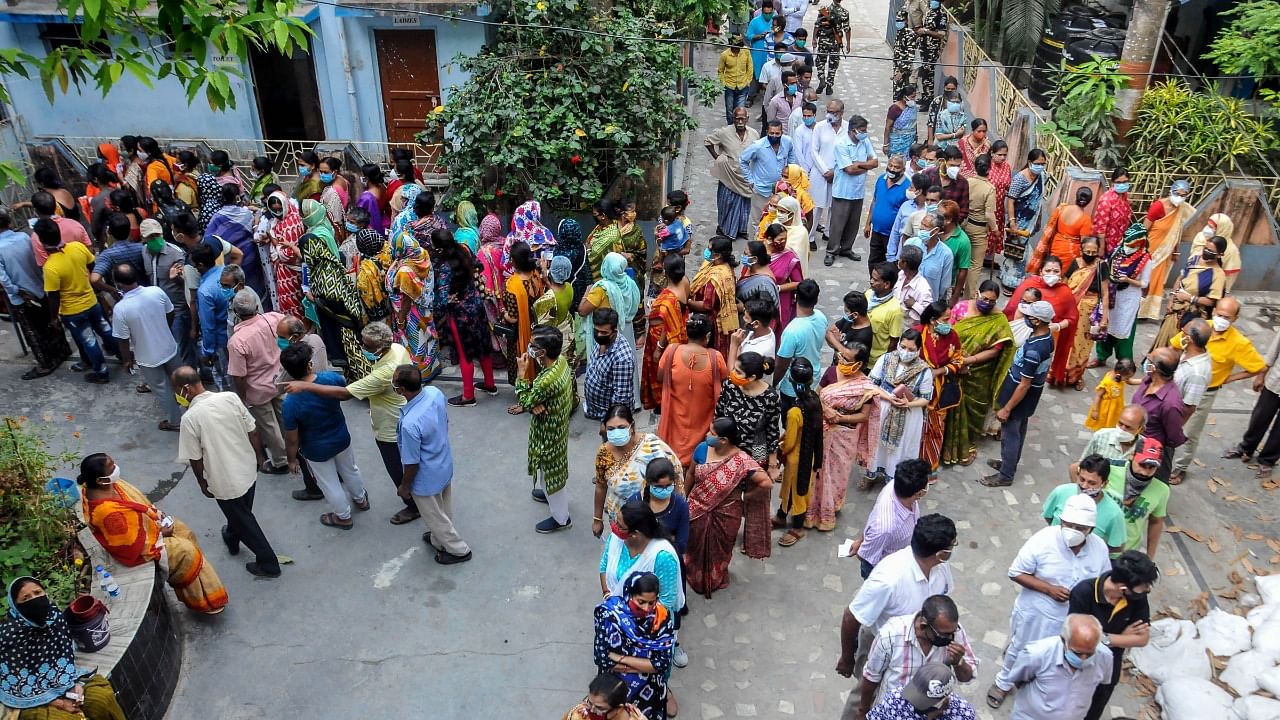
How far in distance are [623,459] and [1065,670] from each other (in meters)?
2.66

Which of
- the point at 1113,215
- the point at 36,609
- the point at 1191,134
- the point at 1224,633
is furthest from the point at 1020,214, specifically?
the point at 36,609

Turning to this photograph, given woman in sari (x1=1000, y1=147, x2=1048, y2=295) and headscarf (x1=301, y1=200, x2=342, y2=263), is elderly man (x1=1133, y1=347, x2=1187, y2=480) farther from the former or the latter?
headscarf (x1=301, y1=200, x2=342, y2=263)

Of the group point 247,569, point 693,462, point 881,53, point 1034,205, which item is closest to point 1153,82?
point 1034,205

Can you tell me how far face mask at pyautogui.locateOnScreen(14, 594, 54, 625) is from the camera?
4391 mm

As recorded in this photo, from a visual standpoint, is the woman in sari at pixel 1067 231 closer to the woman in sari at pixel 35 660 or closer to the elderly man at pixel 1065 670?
the elderly man at pixel 1065 670

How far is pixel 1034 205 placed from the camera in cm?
1034

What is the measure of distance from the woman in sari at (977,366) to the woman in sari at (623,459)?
9.61 feet

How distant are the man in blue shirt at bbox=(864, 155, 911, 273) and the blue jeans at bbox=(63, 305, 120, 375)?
26.0 feet

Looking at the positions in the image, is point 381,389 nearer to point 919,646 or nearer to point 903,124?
point 919,646

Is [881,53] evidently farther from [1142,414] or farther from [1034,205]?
[1142,414]

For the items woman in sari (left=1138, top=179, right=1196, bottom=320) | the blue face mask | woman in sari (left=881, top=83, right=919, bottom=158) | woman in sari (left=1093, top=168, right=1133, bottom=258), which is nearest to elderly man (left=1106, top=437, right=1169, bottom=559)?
the blue face mask

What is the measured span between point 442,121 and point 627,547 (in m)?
6.74

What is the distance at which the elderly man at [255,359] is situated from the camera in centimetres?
689

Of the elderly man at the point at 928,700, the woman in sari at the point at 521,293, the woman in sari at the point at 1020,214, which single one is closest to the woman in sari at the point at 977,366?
the woman in sari at the point at 1020,214
